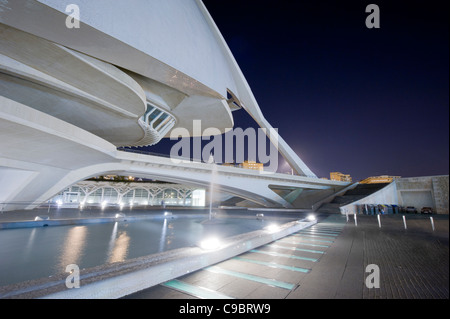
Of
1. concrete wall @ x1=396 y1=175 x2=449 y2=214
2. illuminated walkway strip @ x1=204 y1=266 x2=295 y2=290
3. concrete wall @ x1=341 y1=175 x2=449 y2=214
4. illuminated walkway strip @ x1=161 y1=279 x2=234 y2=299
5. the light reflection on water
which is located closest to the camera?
illuminated walkway strip @ x1=161 y1=279 x2=234 y2=299

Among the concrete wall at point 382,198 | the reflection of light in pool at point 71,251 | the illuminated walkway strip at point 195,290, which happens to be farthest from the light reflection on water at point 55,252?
the concrete wall at point 382,198

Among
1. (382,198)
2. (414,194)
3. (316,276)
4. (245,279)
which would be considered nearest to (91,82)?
(245,279)

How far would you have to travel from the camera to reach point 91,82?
11695mm

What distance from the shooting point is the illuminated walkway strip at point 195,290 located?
264 centimetres

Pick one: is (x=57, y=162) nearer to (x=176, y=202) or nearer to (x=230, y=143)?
(x=230, y=143)

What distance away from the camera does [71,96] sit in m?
13.3

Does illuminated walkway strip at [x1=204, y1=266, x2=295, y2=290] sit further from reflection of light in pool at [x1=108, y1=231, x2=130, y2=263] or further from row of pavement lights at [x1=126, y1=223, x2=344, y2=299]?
reflection of light in pool at [x1=108, y1=231, x2=130, y2=263]

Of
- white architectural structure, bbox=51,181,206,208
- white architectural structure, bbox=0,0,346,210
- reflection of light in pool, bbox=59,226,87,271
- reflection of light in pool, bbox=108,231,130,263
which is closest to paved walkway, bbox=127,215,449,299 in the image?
reflection of light in pool, bbox=108,231,130,263

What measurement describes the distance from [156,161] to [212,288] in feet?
56.2

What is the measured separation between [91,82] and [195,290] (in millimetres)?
13297

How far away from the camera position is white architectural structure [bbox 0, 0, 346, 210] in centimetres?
767

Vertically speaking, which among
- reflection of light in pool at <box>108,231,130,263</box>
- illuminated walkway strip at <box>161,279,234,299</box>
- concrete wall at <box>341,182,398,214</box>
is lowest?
reflection of light in pool at <box>108,231,130,263</box>

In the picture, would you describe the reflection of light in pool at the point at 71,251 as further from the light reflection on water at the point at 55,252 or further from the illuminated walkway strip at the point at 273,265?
the illuminated walkway strip at the point at 273,265
